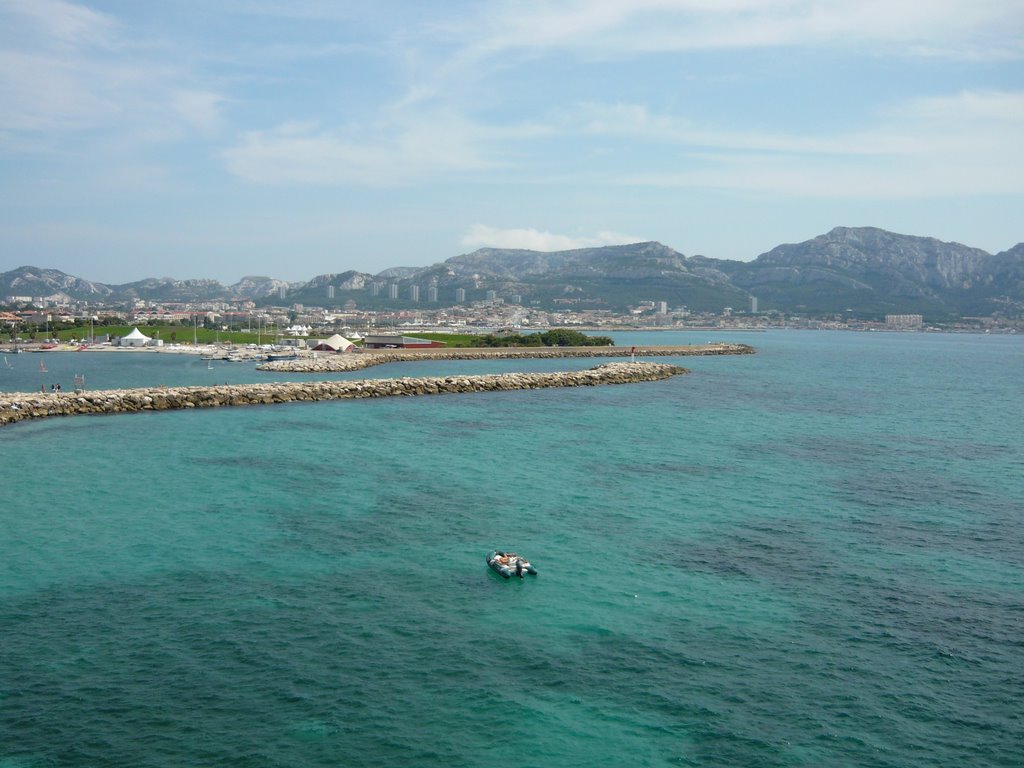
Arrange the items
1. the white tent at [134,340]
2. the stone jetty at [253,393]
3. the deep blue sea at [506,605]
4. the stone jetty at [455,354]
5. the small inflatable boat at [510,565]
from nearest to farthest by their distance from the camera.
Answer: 1. the deep blue sea at [506,605]
2. the small inflatable boat at [510,565]
3. the stone jetty at [253,393]
4. the stone jetty at [455,354]
5. the white tent at [134,340]

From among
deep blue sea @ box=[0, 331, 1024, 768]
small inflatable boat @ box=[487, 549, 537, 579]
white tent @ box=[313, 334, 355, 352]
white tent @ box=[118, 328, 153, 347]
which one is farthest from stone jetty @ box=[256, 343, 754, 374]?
small inflatable boat @ box=[487, 549, 537, 579]

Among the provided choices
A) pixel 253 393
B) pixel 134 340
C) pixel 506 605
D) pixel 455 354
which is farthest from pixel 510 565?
pixel 134 340

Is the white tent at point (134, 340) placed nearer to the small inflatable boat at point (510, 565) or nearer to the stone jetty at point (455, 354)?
the stone jetty at point (455, 354)

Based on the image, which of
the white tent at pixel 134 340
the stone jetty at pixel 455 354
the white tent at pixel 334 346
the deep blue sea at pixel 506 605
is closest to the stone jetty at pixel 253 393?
the deep blue sea at pixel 506 605

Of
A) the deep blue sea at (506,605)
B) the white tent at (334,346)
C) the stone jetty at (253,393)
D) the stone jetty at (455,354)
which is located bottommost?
the deep blue sea at (506,605)

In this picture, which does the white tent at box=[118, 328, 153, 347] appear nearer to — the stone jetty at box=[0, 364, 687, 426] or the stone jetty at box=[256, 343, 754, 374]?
the stone jetty at box=[256, 343, 754, 374]

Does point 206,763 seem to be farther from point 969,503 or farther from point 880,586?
point 969,503

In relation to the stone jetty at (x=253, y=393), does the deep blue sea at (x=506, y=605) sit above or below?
below
